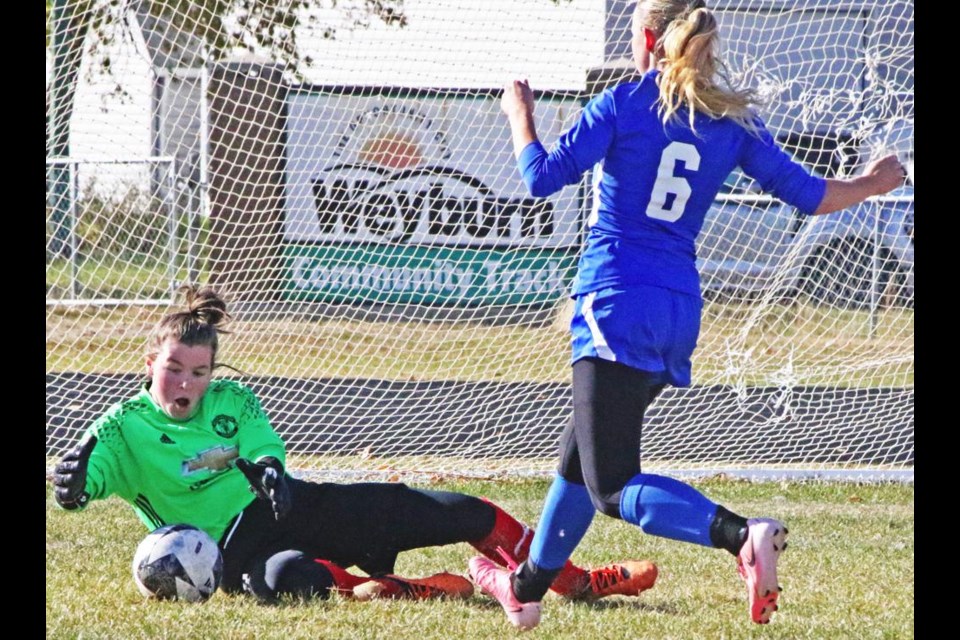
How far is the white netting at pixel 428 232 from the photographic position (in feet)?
25.1

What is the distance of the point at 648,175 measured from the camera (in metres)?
3.39

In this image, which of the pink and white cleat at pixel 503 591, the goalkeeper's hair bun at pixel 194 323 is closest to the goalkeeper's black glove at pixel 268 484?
the goalkeeper's hair bun at pixel 194 323

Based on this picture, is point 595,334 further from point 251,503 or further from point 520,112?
point 251,503

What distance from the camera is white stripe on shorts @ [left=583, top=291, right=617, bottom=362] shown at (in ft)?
10.9

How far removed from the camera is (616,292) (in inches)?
132

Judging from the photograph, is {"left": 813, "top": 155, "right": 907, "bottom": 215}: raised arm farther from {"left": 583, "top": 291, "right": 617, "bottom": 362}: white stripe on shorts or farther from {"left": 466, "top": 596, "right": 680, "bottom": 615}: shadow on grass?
{"left": 466, "top": 596, "right": 680, "bottom": 615}: shadow on grass

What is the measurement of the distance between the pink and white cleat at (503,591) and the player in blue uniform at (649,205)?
50cm

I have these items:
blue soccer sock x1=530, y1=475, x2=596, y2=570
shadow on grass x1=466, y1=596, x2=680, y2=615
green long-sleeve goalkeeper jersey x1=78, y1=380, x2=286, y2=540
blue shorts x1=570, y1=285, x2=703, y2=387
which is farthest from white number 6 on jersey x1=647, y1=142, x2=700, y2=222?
green long-sleeve goalkeeper jersey x1=78, y1=380, x2=286, y2=540

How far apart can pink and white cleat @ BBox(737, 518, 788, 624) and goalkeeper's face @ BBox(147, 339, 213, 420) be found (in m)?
1.88

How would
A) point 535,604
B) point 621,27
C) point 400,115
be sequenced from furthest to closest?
1. point 400,115
2. point 621,27
3. point 535,604

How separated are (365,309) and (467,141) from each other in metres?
1.56

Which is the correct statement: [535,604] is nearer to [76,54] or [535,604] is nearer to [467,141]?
[76,54]

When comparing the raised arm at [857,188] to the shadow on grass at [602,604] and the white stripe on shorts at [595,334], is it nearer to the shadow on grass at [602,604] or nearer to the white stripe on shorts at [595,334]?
the white stripe on shorts at [595,334]
